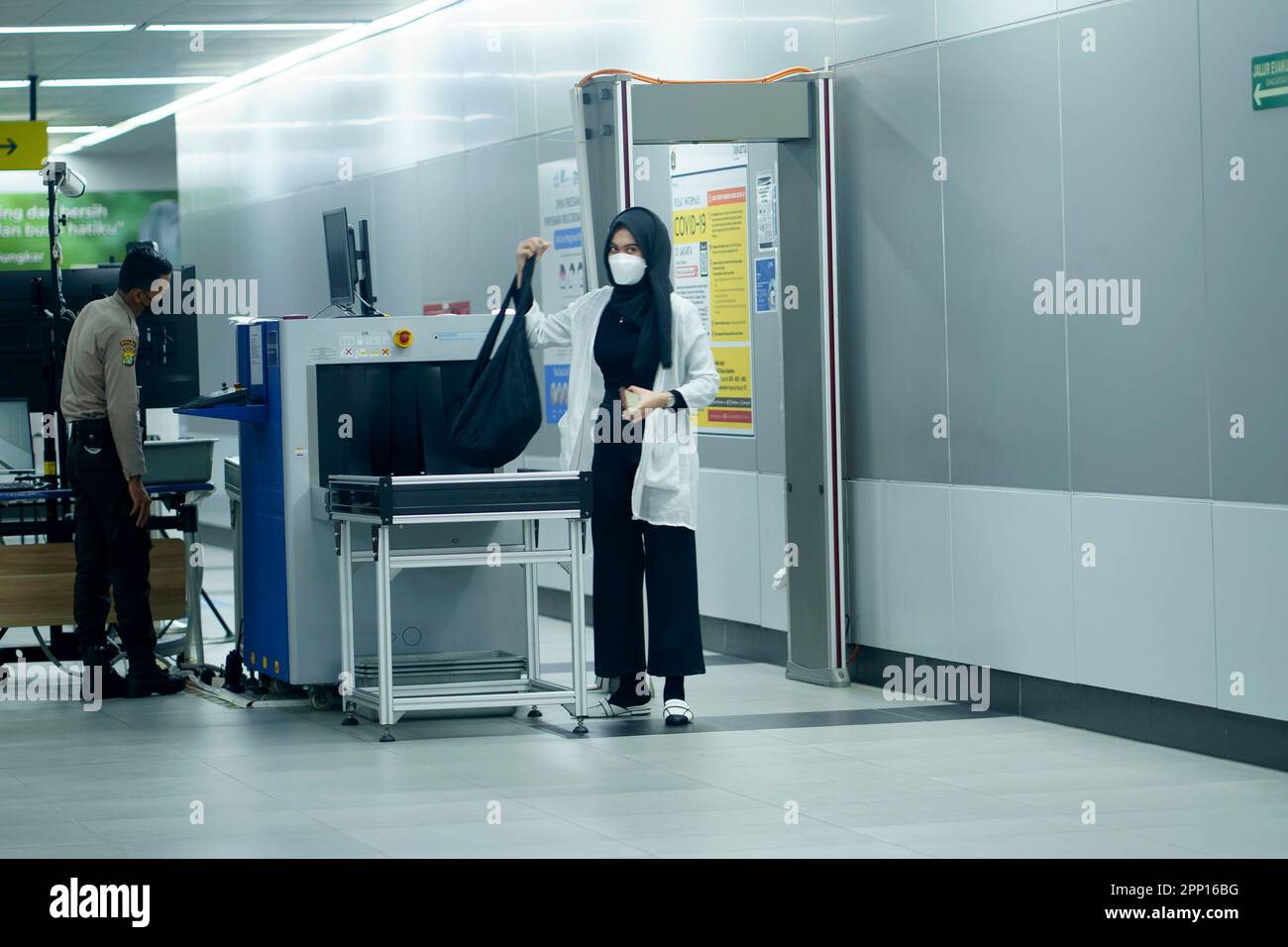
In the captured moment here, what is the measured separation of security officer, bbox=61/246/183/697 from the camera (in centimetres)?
639

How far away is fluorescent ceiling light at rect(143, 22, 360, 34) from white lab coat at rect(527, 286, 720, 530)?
4.98 m

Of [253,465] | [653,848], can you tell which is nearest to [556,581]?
[253,465]

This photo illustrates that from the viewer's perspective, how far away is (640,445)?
567cm

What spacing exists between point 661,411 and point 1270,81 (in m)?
2.00

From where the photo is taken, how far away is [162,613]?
7.11 metres

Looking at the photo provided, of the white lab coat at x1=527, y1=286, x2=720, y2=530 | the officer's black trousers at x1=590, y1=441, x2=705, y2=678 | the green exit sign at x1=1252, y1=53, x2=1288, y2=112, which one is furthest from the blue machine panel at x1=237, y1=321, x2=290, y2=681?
the green exit sign at x1=1252, y1=53, x2=1288, y2=112

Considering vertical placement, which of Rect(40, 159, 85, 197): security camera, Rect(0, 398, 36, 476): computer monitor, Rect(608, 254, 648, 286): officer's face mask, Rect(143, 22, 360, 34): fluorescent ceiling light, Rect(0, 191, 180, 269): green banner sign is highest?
Rect(143, 22, 360, 34): fluorescent ceiling light

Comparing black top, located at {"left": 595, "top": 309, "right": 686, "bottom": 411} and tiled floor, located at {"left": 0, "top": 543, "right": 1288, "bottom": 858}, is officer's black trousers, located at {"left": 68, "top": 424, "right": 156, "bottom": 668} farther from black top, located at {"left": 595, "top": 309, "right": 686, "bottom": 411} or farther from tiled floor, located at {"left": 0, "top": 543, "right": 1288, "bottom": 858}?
black top, located at {"left": 595, "top": 309, "right": 686, "bottom": 411}

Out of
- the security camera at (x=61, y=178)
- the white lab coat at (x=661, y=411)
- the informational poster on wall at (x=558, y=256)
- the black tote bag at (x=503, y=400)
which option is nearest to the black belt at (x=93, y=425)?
the security camera at (x=61, y=178)

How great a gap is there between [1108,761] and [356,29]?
7.00 metres

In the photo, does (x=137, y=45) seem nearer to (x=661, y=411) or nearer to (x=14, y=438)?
(x=14, y=438)

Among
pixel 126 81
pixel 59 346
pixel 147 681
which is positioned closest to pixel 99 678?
pixel 147 681

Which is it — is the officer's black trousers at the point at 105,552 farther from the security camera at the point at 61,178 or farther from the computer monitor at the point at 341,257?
the security camera at the point at 61,178

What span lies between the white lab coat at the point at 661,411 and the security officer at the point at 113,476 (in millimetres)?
1591
